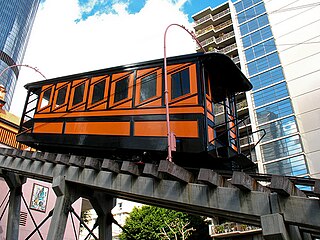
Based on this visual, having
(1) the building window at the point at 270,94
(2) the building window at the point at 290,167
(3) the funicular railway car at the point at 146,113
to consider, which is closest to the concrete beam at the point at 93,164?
(3) the funicular railway car at the point at 146,113

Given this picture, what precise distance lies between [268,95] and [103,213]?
24025 mm

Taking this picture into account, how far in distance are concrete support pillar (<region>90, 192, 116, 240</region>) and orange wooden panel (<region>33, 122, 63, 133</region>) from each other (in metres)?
1.90

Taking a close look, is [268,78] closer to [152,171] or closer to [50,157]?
[50,157]

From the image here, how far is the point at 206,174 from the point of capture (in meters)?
4.40

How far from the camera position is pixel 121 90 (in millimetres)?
7352

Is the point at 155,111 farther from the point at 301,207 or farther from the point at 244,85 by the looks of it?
the point at 301,207

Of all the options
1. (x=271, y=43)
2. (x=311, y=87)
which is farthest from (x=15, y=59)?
(x=311, y=87)

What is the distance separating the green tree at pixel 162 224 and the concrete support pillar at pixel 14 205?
50.6 feet

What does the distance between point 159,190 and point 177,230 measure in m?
20.0

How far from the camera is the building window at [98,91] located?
766cm

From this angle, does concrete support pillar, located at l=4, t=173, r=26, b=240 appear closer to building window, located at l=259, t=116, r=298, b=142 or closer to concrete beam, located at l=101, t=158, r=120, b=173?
concrete beam, located at l=101, t=158, r=120, b=173

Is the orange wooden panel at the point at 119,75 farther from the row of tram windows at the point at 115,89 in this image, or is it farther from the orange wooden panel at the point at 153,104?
the orange wooden panel at the point at 153,104

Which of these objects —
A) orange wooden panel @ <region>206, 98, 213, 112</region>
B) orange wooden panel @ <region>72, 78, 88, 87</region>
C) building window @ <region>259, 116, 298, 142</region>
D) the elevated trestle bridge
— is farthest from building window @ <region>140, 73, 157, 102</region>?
building window @ <region>259, 116, 298, 142</region>

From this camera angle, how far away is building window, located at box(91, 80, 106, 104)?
25.1 ft
